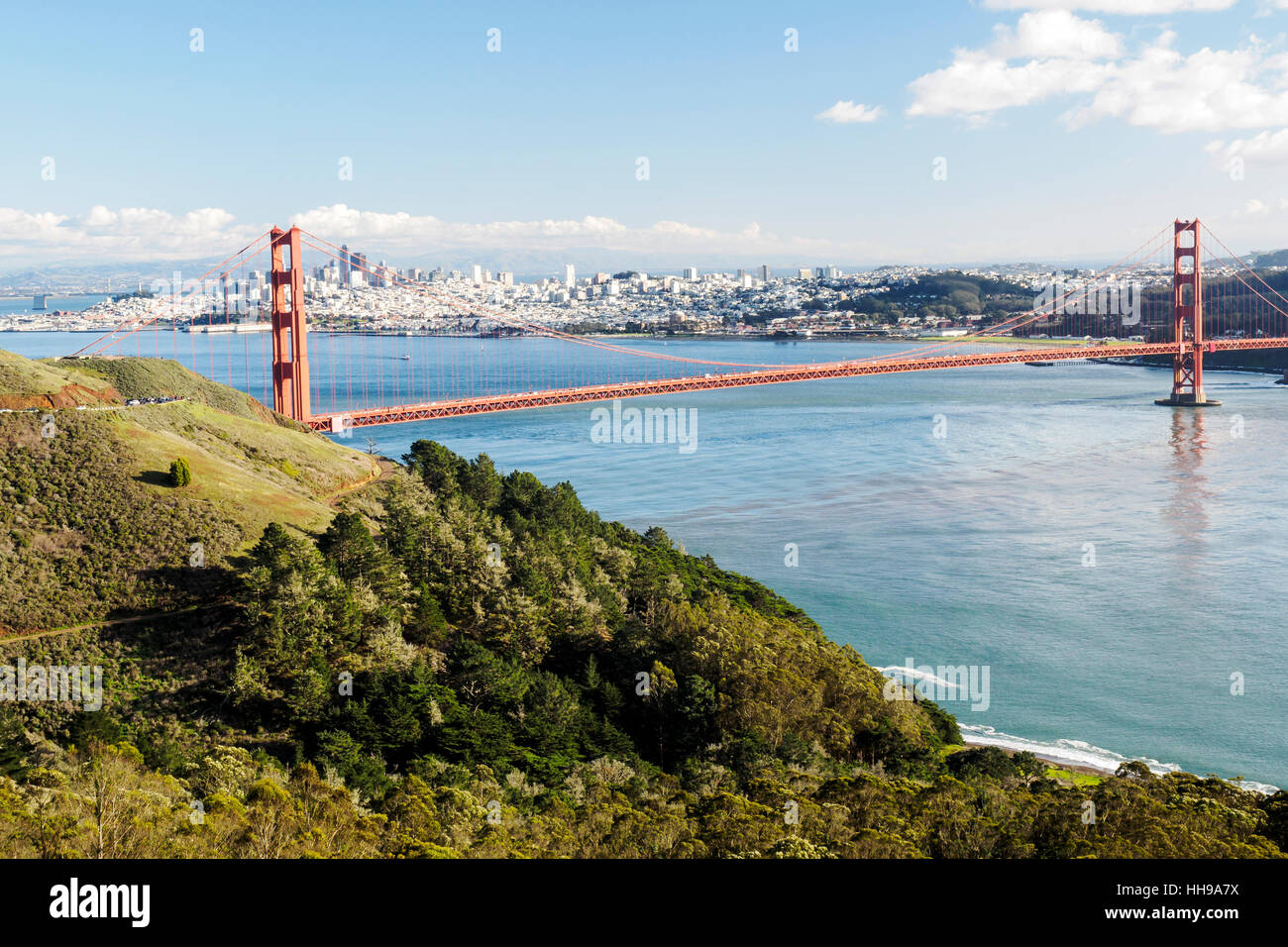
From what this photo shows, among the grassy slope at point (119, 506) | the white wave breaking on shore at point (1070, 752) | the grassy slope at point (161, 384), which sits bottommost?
the white wave breaking on shore at point (1070, 752)

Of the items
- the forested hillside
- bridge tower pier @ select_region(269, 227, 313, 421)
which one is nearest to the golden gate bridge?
bridge tower pier @ select_region(269, 227, 313, 421)

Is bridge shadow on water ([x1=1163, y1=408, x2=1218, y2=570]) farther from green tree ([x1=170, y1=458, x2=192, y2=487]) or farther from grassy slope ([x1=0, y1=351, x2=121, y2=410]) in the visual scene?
grassy slope ([x1=0, y1=351, x2=121, y2=410])

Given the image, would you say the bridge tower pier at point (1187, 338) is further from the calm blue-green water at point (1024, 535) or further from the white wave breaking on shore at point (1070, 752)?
the white wave breaking on shore at point (1070, 752)

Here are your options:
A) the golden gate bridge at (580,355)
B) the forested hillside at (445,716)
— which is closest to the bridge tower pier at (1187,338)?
the golden gate bridge at (580,355)

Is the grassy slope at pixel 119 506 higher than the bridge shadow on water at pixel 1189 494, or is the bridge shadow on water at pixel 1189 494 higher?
the grassy slope at pixel 119 506

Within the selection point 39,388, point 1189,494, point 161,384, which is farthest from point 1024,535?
point 39,388

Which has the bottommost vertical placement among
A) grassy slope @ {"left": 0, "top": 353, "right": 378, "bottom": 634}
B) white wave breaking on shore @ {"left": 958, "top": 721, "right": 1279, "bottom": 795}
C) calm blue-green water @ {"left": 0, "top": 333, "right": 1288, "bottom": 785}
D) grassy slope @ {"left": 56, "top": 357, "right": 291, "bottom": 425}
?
white wave breaking on shore @ {"left": 958, "top": 721, "right": 1279, "bottom": 795}

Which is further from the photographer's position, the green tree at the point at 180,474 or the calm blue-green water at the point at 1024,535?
the calm blue-green water at the point at 1024,535
